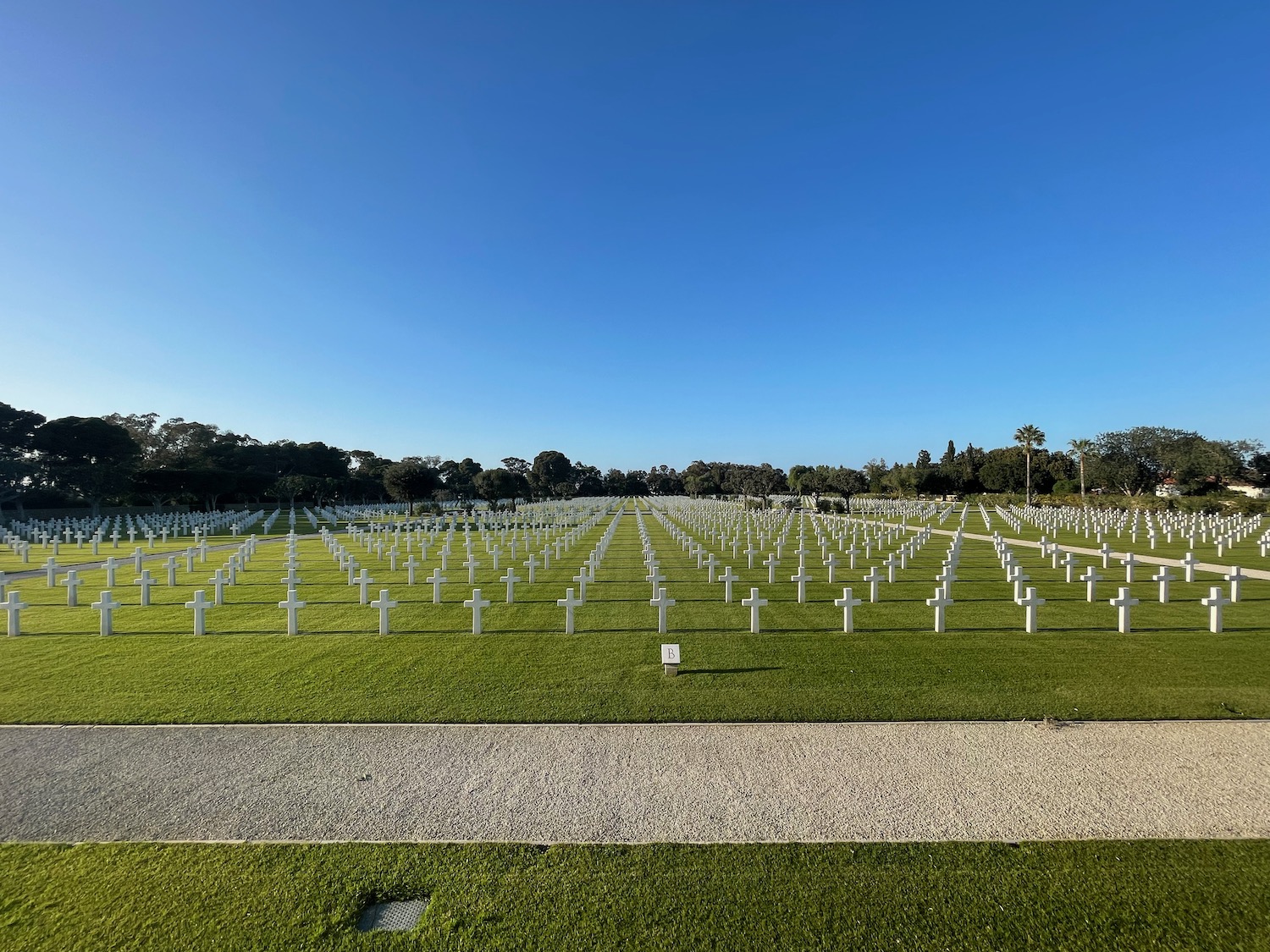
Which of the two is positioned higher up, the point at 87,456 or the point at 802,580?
the point at 87,456

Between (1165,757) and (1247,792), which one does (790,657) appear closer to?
(1165,757)

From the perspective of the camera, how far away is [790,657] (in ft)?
23.8

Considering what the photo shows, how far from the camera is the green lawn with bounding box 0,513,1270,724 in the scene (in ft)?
18.4

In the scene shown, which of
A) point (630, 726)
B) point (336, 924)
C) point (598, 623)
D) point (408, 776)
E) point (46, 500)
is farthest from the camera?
point (46, 500)

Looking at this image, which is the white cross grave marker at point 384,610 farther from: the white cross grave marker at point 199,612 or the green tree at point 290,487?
the green tree at point 290,487

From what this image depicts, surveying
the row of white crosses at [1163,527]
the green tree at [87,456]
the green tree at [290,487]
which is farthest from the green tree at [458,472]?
the row of white crosses at [1163,527]

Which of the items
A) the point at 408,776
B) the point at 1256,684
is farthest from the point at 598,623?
the point at 1256,684

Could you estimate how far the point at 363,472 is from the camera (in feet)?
291

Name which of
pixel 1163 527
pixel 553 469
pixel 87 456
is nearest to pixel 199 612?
pixel 1163 527

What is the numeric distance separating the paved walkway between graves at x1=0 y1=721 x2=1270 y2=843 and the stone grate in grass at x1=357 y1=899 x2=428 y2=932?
56 centimetres

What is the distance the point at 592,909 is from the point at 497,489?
58820 millimetres

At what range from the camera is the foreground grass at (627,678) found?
551 centimetres

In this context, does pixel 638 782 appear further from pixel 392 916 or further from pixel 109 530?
pixel 109 530

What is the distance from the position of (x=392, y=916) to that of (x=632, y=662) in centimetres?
442
